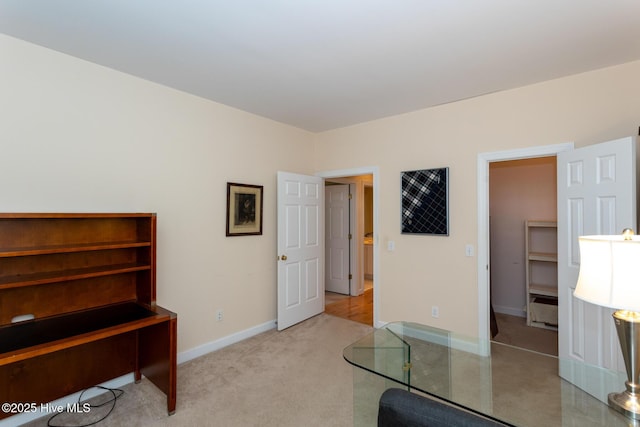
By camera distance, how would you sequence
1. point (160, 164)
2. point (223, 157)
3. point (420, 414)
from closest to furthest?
1. point (420, 414)
2. point (160, 164)
3. point (223, 157)

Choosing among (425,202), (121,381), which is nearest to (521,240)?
(425,202)

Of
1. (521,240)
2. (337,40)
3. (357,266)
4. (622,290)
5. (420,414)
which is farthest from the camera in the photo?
(357,266)

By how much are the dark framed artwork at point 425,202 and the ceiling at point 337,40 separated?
2.84 ft

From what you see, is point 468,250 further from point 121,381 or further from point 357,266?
point 121,381

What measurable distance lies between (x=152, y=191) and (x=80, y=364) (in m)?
1.44

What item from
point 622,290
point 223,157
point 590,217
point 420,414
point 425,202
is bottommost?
point 420,414

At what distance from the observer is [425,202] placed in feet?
10.9

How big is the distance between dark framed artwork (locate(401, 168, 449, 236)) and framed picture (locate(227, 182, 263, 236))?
5.64 ft

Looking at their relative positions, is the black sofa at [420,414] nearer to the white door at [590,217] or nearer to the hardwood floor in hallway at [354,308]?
the white door at [590,217]

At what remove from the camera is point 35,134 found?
2.13 metres

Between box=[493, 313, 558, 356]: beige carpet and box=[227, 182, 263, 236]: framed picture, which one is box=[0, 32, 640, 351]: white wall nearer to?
box=[227, 182, 263, 236]: framed picture

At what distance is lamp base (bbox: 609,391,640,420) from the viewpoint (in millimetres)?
1159

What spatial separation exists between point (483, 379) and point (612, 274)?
924 mm

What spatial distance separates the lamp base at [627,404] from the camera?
3.80 feet
